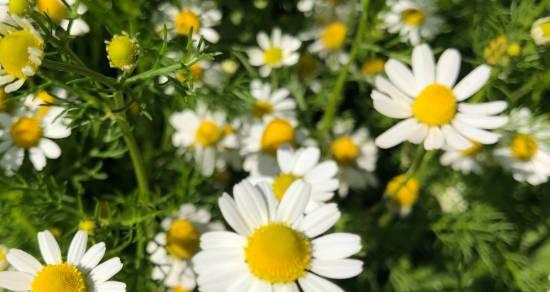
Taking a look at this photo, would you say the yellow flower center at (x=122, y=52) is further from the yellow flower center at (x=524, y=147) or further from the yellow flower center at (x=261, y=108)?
the yellow flower center at (x=524, y=147)

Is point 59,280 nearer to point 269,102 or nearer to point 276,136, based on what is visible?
point 276,136

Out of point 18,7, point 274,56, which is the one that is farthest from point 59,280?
point 274,56

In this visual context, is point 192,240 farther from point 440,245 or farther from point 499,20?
point 499,20

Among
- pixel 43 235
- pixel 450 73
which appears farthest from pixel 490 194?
pixel 43 235

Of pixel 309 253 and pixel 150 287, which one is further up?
pixel 150 287

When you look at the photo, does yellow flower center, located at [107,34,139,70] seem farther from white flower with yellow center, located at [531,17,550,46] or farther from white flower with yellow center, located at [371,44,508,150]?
white flower with yellow center, located at [531,17,550,46]

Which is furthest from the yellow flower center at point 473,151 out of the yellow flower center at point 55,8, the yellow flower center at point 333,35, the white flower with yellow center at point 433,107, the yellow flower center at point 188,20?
the yellow flower center at point 55,8
